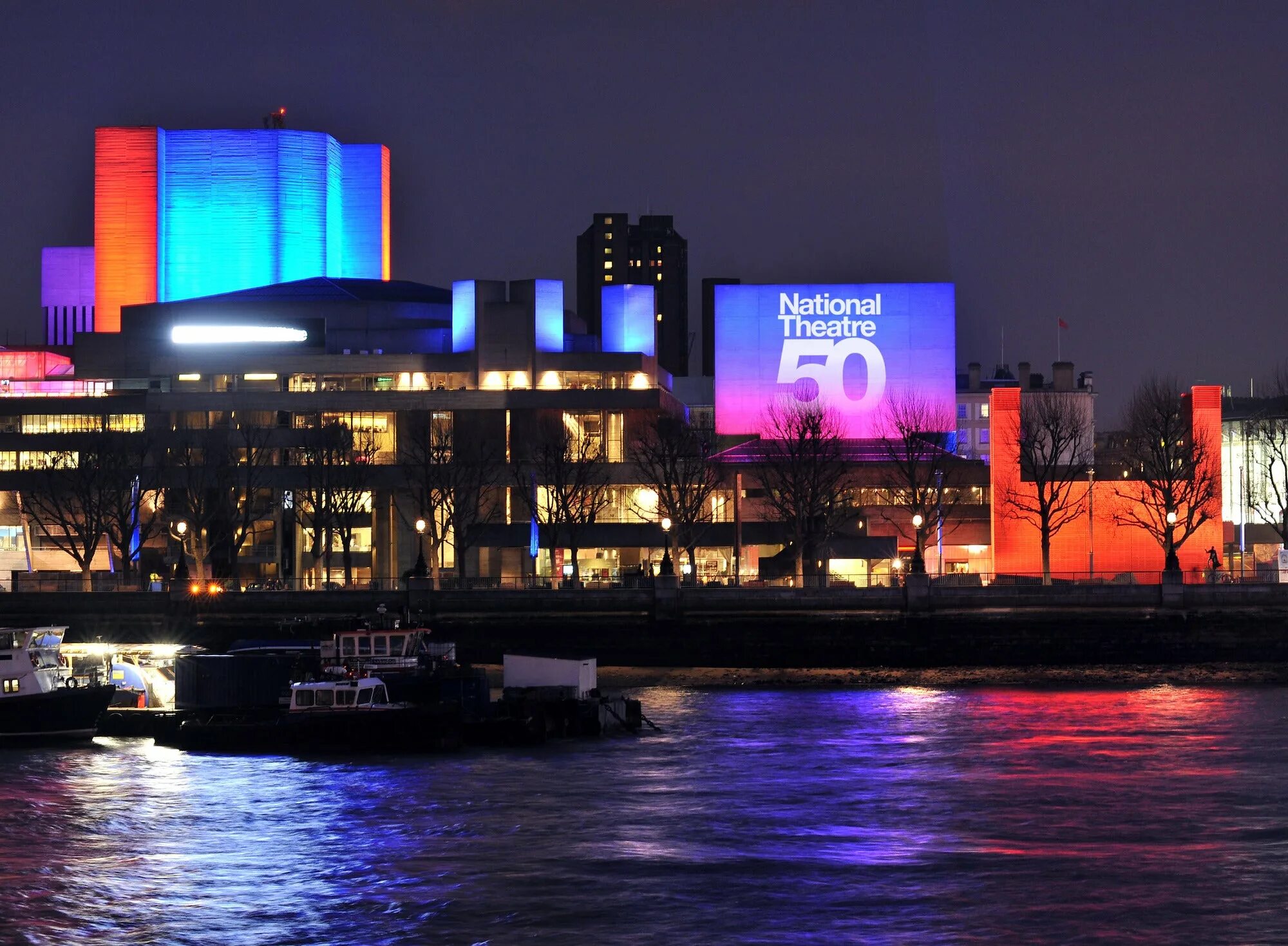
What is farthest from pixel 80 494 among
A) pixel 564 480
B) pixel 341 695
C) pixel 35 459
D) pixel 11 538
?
pixel 341 695

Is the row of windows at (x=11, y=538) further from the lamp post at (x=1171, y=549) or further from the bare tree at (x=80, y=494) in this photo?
the lamp post at (x=1171, y=549)

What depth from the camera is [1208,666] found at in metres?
90.5

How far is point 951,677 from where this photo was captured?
89125 mm

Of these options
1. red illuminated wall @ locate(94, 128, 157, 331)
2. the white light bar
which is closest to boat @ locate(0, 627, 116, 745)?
the white light bar

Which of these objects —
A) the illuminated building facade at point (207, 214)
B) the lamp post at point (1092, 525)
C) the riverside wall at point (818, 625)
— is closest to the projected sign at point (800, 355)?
Result: the lamp post at point (1092, 525)

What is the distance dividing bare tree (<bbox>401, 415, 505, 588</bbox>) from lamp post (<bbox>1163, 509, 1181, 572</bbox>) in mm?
44107

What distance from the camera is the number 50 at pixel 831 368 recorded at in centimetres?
15512

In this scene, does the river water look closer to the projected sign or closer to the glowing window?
the projected sign

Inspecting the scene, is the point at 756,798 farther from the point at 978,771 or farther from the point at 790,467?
the point at 790,467

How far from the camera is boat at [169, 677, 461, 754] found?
210 ft

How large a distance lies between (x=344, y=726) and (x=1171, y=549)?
2188 inches

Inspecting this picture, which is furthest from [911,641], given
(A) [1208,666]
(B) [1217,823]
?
(B) [1217,823]

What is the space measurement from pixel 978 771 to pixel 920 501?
63.4 meters

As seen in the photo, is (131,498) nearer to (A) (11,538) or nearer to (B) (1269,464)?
(A) (11,538)
